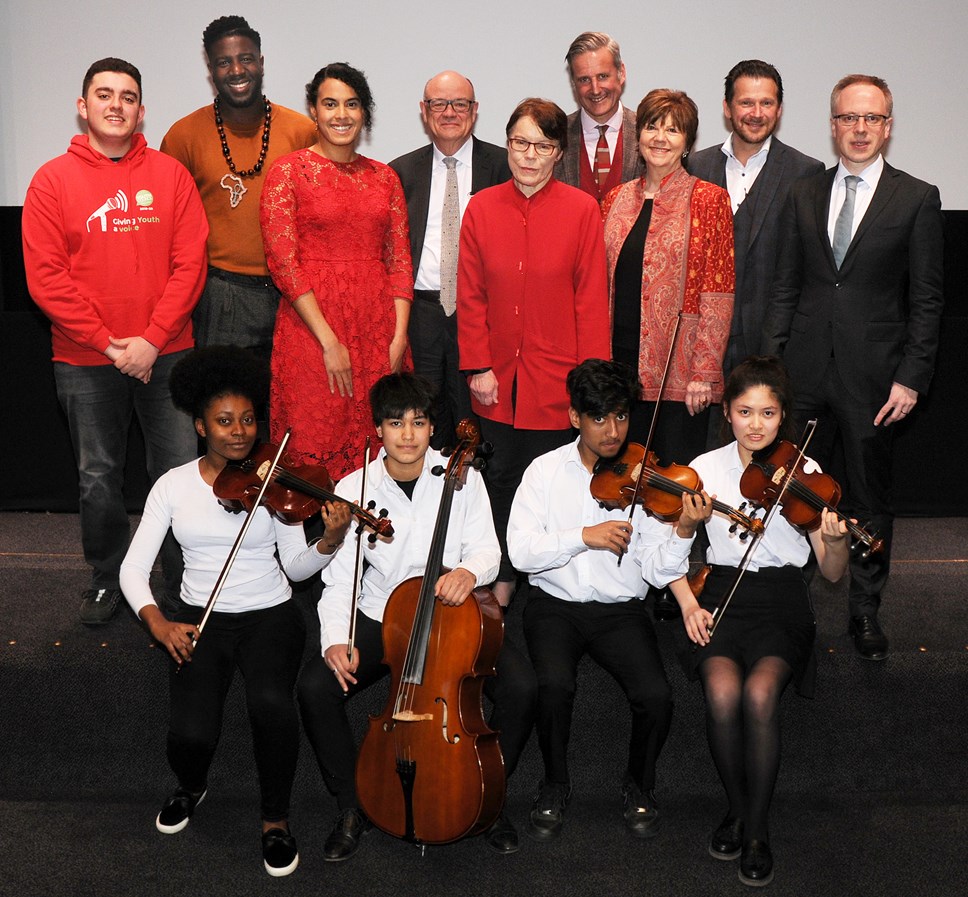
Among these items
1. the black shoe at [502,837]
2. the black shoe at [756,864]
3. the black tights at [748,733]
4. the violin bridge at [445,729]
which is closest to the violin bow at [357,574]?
the violin bridge at [445,729]

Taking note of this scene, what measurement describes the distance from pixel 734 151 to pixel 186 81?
6.29 feet

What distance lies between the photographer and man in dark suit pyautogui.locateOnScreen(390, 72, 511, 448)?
307 centimetres

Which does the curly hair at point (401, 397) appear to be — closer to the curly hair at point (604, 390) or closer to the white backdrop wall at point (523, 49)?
the curly hair at point (604, 390)

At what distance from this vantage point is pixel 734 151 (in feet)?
9.96

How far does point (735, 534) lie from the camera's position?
2.44m

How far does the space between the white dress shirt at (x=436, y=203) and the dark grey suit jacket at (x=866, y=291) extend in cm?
89

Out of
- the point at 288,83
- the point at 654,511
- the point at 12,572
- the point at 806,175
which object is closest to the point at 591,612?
the point at 654,511

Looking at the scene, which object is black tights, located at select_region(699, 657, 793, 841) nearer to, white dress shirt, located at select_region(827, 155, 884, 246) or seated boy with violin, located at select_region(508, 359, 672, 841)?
seated boy with violin, located at select_region(508, 359, 672, 841)

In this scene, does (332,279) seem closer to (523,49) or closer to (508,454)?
(508,454)

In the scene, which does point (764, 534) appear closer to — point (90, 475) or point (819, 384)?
point (819, 384)

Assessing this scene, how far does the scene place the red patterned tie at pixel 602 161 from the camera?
3.17 meters

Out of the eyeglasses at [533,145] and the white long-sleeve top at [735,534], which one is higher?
the eyeglasses at [533,145]

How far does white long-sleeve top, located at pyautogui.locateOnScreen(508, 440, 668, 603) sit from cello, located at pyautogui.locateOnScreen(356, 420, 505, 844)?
335mm

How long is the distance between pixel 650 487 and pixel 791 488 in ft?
0.97
